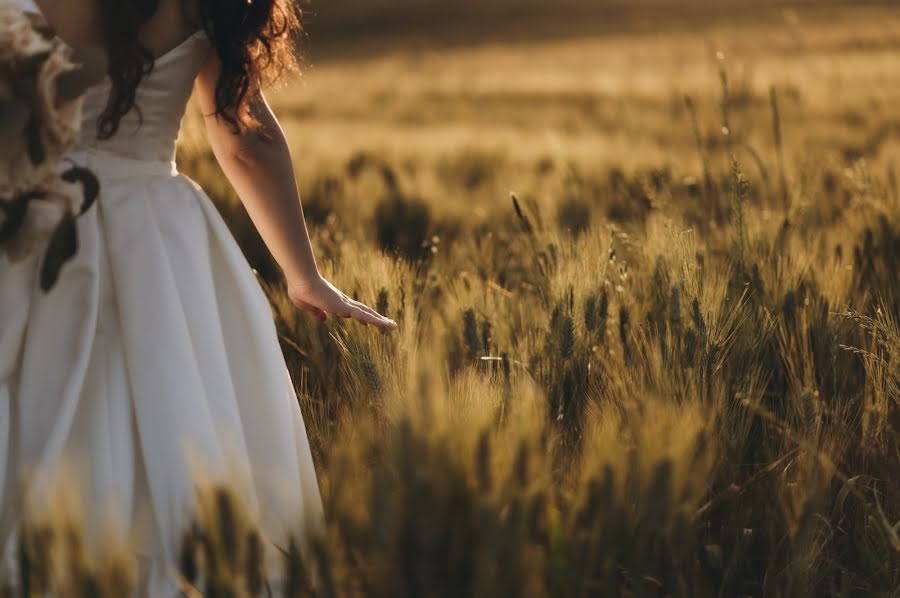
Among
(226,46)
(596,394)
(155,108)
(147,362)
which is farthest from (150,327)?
(596,394)

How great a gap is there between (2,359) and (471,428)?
634 mm

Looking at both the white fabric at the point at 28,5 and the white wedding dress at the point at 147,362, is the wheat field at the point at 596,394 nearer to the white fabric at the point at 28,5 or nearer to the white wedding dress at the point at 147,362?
the white wedding dress at the point at 147,362

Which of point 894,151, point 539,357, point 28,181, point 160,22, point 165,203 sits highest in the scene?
point 160,22

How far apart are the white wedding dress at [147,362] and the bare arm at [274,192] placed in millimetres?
130

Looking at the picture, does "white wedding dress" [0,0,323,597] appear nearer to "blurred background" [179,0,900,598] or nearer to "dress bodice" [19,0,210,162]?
"dress bodice" [19,0,210,162]

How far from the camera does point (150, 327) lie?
3.87 feet

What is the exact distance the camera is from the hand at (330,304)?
1.40 metres

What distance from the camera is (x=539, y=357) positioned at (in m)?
1.43

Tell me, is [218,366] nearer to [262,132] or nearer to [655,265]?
[262,132]

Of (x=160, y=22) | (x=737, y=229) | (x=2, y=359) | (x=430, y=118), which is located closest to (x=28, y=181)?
(x=2, y=359)

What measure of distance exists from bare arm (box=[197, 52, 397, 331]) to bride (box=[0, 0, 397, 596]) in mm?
39

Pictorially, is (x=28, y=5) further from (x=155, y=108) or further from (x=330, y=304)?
(x=330, y=304)

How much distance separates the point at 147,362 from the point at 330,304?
0.36 metres

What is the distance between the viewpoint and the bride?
1.11 metres
